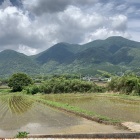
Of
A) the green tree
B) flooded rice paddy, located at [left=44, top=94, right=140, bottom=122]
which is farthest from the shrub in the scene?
the green tree

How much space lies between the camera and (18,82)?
294 feet

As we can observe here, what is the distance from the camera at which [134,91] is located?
52.5 meters

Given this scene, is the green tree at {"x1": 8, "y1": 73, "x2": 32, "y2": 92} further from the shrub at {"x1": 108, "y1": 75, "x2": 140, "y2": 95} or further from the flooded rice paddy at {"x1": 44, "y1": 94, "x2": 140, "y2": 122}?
the flooded rice paddy at {"x1": 44, "y1": 94, "x2": 140, "y2": 122}

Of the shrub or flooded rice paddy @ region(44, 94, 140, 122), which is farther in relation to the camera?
the shrub

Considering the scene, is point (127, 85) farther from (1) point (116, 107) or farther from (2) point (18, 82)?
(2) point (18, 82)

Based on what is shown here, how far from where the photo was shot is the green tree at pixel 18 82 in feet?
292

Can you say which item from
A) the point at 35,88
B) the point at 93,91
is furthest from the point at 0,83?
the point at 93,91

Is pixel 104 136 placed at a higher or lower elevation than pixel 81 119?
higher

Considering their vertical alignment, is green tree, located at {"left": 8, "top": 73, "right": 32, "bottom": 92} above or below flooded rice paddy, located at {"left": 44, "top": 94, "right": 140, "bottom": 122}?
above

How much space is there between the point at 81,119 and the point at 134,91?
27.4 m

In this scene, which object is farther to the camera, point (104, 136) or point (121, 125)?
point (121, 125)

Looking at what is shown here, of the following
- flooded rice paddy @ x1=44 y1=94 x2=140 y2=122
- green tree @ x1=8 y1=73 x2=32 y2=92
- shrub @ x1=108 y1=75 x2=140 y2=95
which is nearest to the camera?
flooded rice paddy @ x1=44 y1=94 x2=140 y2=122

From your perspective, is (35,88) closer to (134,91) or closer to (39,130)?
(134,91)

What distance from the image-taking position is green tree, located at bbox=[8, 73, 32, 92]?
292ft
